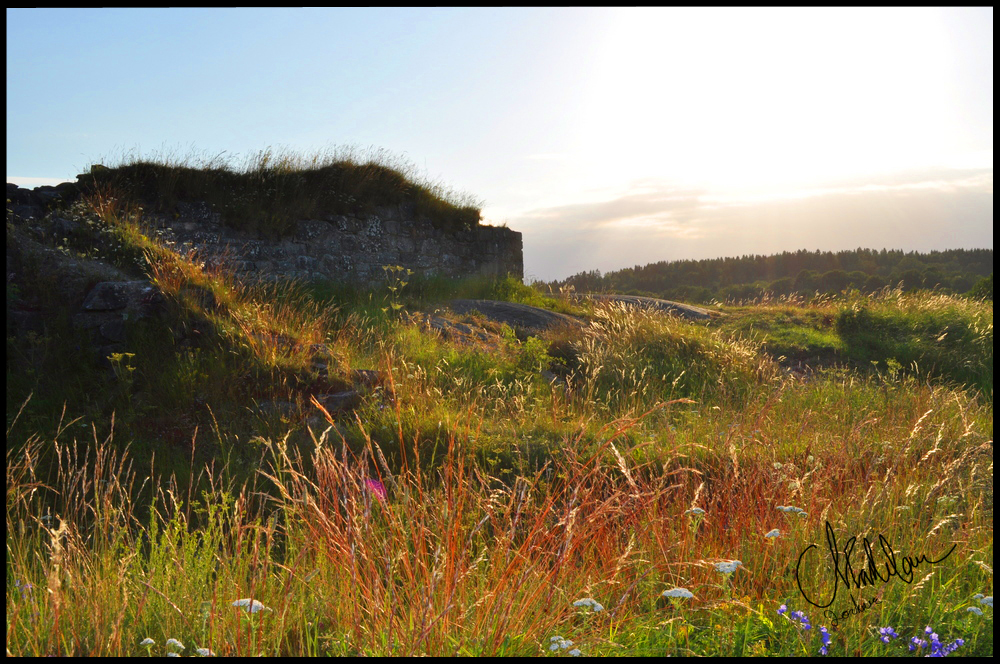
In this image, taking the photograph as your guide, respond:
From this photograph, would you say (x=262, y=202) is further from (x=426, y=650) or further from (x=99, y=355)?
(x=426, y=650)

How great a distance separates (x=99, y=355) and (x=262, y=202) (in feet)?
21.4

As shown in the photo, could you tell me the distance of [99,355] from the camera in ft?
18.9

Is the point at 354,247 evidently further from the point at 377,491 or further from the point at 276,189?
the point at 377,491

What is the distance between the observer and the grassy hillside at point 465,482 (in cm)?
210

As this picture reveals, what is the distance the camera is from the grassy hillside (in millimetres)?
2100

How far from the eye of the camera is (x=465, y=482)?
2902 millimetres

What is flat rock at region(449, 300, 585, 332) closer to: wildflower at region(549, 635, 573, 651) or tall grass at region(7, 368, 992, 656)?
tall grass at region(7, 368, 992, 656)

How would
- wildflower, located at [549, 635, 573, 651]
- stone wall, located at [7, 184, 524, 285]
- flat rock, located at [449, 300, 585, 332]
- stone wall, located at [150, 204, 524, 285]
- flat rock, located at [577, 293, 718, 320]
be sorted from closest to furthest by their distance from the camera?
wildflower, located at [549, 635, 573, 651]
flat rock, located at [449, 300, 585, 332]
stone wall, located at [7, 184, 524, 285]
stone wall, located at [150, 204, 524, 285]
flat rock, located at [577, 293, 718, 320]

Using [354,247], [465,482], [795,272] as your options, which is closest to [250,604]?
[465,482]

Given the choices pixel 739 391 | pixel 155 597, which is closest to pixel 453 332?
pixel 739 391

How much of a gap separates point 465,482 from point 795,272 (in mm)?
34540

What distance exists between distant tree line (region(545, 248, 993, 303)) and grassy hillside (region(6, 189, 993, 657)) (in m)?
18.3
